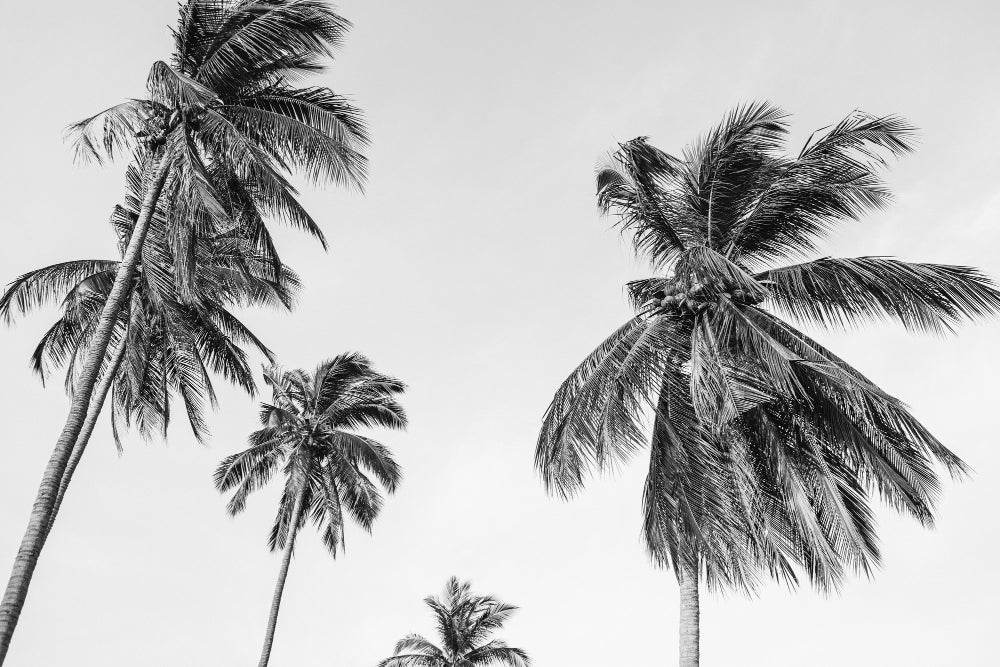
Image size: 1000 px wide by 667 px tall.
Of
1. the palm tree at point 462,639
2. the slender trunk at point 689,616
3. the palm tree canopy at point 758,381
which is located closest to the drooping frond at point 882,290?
the palm tree canopy at point 758,381

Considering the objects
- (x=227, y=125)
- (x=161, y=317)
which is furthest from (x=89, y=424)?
(x=227, y=125)

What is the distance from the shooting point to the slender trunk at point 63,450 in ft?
33.7

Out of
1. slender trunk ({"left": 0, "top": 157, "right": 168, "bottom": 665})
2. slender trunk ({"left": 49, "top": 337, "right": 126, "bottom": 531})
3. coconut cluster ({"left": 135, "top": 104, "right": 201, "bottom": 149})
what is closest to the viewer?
slender trunk ({"left": 0, "top": 157, "right": 168, "bottom": 665})

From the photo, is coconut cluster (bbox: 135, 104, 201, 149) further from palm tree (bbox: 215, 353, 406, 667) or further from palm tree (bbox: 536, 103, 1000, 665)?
palm tree (bbox: 215, 353, 406, 667)

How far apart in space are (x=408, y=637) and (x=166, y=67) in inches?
1165

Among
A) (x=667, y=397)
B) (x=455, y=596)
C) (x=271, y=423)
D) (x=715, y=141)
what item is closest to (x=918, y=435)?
(x=667, y=397)

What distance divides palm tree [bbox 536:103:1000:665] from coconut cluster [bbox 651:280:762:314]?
30 mm

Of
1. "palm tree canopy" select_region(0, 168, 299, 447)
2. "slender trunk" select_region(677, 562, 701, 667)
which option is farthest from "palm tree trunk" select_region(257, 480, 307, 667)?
"slender trunk" select_region(677, 562, 701, 667)

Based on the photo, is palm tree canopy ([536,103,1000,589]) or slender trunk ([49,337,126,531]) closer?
palm tree canopy ([536,103,1000,589])

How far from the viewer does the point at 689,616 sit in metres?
11.5

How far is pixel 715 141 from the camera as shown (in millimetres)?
13289

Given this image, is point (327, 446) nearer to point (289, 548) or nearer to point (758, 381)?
point (289, 548)

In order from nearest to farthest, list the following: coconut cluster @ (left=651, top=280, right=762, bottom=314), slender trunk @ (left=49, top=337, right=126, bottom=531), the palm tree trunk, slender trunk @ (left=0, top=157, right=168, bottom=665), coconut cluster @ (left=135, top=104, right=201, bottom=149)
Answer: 1. slender trunk @ (left=0, top=157, right=168, bottom=665)
2. coconut cluster @ (left=651, top=280, right=762, bottom=314)
3. coconut cluster @ (left=135, top=104, right=201, bottom=149)
4. slender trunk @ (left=49, top=337, right=126, bottom=531)
5. the palm tree trunk

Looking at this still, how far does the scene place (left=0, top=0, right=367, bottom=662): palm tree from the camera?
12.7 metres
